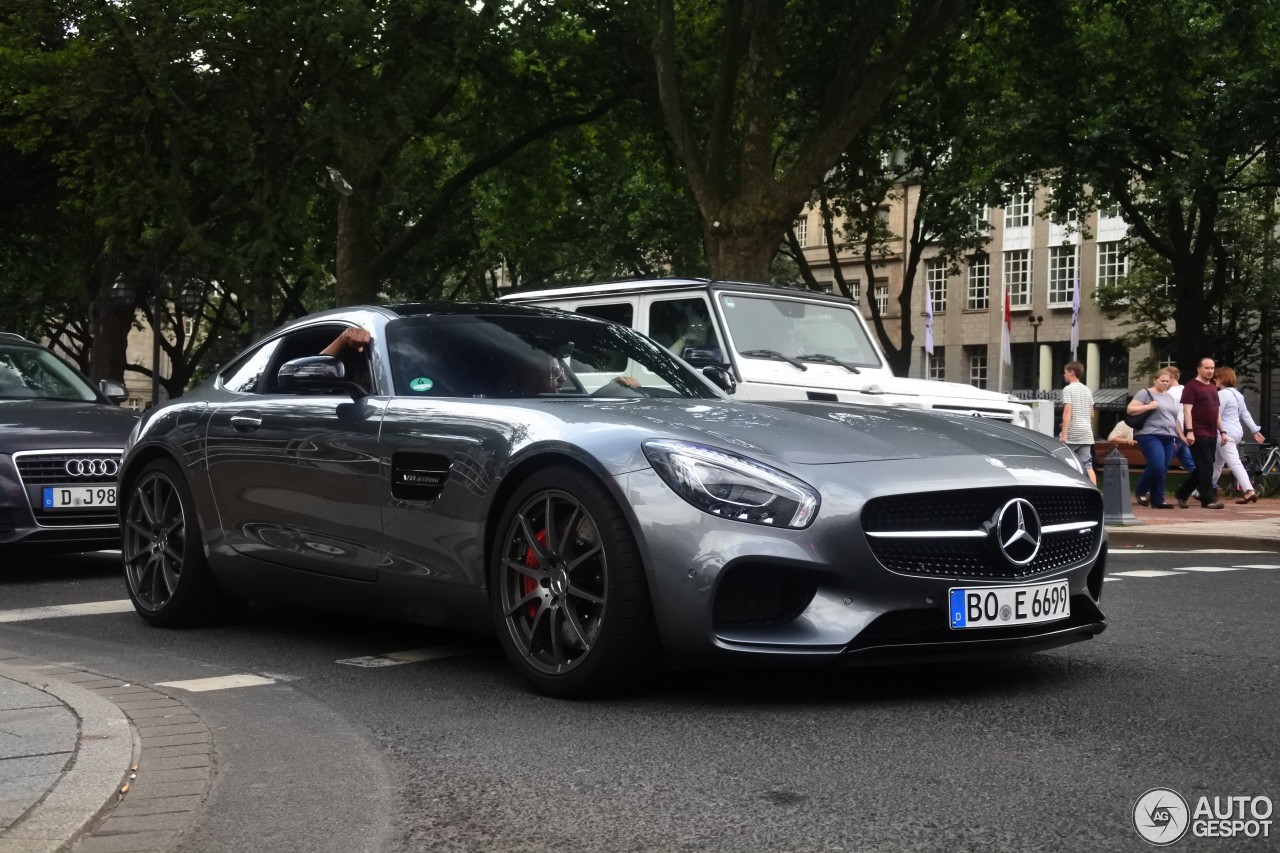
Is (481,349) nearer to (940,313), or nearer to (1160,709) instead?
(1160,709)

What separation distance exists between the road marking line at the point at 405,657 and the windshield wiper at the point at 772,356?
688 cm

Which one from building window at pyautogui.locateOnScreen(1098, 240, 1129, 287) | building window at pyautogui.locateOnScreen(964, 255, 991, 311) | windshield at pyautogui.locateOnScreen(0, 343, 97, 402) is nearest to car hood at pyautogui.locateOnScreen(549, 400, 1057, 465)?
windshield at pyautogui.locateOnScreen(0, 343, 97, 402)

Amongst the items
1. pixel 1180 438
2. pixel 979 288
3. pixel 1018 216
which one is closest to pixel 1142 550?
pixel 1180 438

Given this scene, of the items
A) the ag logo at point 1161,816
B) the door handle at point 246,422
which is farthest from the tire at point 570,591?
the door handle at point 246,422

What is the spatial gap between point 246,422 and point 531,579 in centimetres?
219

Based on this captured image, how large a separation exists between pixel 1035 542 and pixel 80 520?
254 inches

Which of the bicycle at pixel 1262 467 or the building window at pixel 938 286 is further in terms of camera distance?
the building window at pixel 938 286

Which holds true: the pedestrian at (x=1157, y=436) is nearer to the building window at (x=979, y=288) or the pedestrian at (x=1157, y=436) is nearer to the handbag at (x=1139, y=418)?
the handbag at (x=1139, y=418)

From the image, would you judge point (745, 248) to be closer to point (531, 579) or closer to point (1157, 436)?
point (1157, 436)

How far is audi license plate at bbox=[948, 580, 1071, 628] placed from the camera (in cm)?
542

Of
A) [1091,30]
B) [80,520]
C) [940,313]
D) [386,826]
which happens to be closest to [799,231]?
[940,313]

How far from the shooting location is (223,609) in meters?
7.97

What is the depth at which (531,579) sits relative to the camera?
5.82 metres

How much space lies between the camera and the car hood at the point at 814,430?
5.57 m
